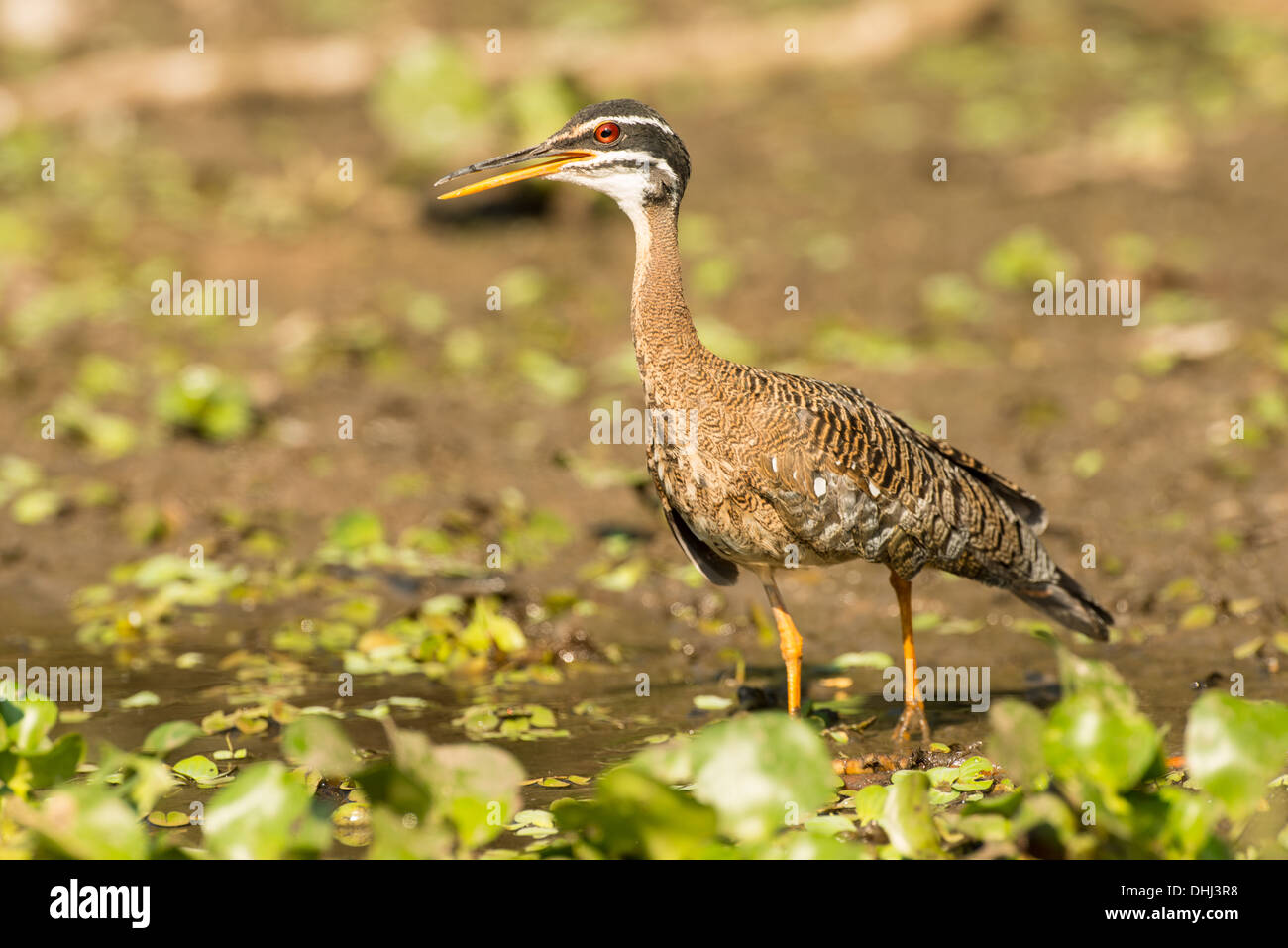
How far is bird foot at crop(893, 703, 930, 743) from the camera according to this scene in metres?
6.51

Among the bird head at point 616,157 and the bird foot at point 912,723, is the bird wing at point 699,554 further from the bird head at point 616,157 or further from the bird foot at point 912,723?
the bird head at point 616,157

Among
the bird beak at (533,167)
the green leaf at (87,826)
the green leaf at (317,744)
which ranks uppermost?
the bird beak at (533,167)

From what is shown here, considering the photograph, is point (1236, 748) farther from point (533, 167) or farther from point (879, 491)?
point (533, 167)

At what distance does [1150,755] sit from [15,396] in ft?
28.3

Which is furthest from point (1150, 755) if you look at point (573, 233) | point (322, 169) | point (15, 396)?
point (322, 169)

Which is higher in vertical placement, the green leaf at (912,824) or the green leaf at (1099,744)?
the green leaf at (1099,744)

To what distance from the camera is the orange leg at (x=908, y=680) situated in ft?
21.5

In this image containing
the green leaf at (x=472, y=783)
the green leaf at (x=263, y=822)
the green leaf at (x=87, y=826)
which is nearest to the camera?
the green leaf at (x=87, y=826)

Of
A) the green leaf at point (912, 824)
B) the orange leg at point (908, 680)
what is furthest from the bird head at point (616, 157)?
the green leaf at point (912, 824)

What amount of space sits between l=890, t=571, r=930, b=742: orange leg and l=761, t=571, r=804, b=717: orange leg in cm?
48

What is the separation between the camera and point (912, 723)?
6609mm

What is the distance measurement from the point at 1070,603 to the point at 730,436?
6.77 ft

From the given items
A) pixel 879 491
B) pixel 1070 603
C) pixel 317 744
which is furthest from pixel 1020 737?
pixel 1070 603

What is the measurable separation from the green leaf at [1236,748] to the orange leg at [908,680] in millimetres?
2248
